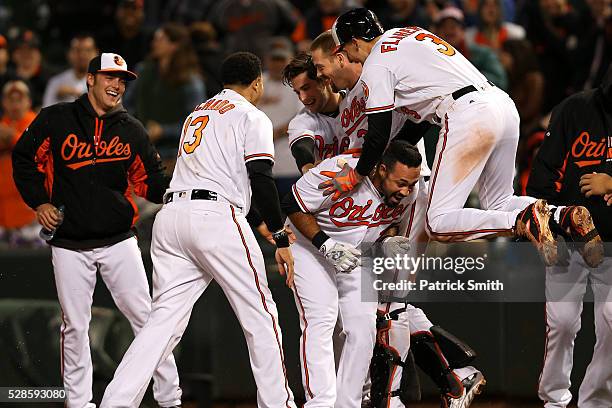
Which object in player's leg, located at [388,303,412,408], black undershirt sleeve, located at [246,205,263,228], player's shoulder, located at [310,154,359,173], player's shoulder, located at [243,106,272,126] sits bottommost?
player's leg, located at [388,303,412,408]

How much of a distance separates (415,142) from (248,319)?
1545 millimetres

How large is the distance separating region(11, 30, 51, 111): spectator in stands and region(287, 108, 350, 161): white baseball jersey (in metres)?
5.08

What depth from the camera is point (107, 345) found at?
6996 mm

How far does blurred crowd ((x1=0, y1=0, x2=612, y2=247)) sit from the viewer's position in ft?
30.6

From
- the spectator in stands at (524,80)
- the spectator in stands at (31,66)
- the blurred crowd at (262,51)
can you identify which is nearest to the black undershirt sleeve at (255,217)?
the blurred crowd at (262,51)

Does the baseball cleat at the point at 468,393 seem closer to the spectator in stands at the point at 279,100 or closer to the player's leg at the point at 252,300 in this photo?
the player's leg at the point at 252,300

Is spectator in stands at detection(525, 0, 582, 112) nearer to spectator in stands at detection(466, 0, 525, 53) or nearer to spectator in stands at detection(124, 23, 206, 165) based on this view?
spectator in stands at detection(466, 0, 525, 53)

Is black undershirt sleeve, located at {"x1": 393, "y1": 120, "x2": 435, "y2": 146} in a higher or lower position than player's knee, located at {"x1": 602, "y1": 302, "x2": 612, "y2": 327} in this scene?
higher

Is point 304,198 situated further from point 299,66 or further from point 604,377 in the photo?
point 604,377

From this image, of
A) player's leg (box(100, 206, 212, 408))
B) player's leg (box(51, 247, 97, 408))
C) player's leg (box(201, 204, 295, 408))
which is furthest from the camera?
player's leg (box(51, 247, 97, 408))

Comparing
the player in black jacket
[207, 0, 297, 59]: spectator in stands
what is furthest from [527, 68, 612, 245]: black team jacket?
[207, 0, 297, 59]: spectator in stands

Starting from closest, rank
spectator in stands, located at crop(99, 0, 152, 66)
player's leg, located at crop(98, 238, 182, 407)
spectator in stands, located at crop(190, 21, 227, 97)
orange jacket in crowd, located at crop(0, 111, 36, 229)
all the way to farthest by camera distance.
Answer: player's leg, located at crop(98, 238, 182, 407) → orange jacket in crowd, located at crop(0, 111, 36, 229) → spectator in stands, located at crop(190, 21, 227, 97) → spectator in stands, located at crop(99, 0, 152, 66)

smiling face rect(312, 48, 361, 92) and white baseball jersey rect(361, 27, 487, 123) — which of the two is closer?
white baseball jersey rect(361, 27, 487, 123)

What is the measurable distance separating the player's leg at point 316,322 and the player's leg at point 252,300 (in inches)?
7.9
